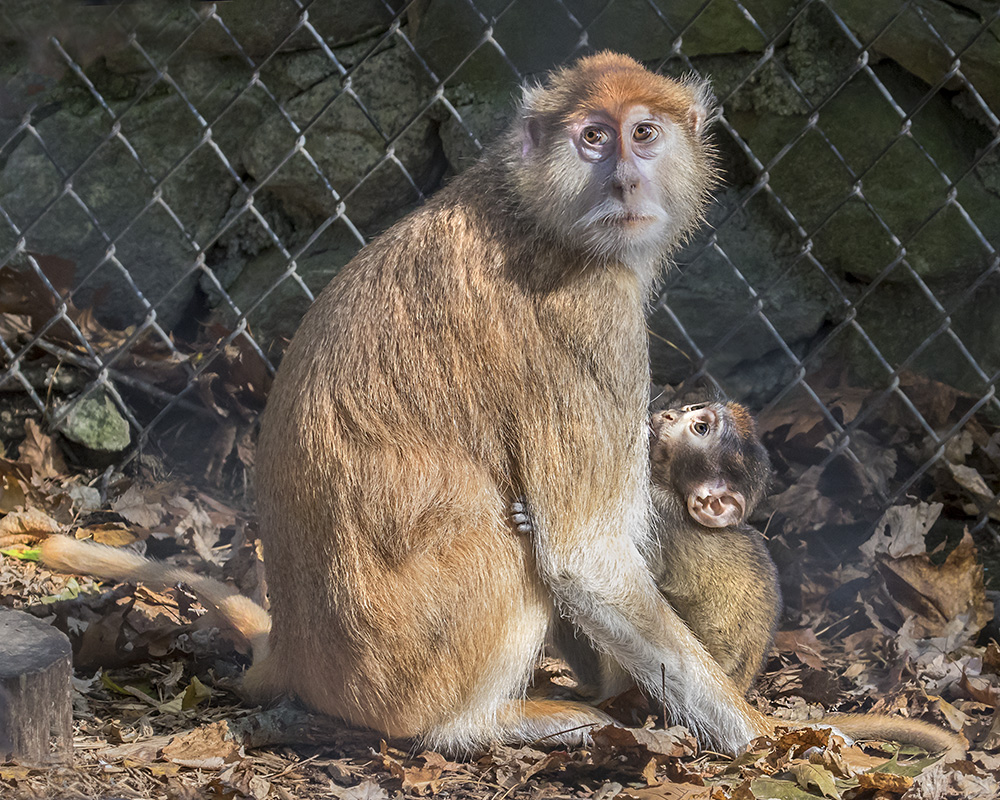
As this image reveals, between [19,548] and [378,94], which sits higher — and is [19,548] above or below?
below

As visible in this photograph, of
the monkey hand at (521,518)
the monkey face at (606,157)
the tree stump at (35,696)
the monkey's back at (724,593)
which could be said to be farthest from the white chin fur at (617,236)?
the tree stump at (35,696)

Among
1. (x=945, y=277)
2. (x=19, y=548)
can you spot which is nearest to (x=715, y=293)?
(x=945, y=277)

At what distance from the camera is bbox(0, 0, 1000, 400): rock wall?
4336 mm

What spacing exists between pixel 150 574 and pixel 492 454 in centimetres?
158

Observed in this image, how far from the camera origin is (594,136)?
3092 millimetres

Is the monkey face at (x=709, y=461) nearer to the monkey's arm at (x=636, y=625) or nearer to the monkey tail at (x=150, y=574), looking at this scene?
the monkey's arm at (x=636, y=625)

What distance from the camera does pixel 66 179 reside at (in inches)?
185

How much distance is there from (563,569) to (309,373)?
99 centimetres

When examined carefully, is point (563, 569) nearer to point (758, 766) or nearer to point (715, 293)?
point (758, 766)

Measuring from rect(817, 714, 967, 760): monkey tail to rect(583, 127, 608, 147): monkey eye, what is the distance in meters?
2.05

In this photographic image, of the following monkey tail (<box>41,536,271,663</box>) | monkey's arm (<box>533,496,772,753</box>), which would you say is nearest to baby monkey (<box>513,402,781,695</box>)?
monkey's arm (<box>533,496,772,753</box>)

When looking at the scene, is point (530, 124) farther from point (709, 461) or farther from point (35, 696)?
point (35, 696)

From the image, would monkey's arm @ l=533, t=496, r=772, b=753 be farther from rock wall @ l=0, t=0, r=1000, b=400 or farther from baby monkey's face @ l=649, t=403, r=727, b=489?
rock wall @ l=0, t=0, r=1000, b=400

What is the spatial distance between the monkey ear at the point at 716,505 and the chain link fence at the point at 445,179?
0.99 metres
